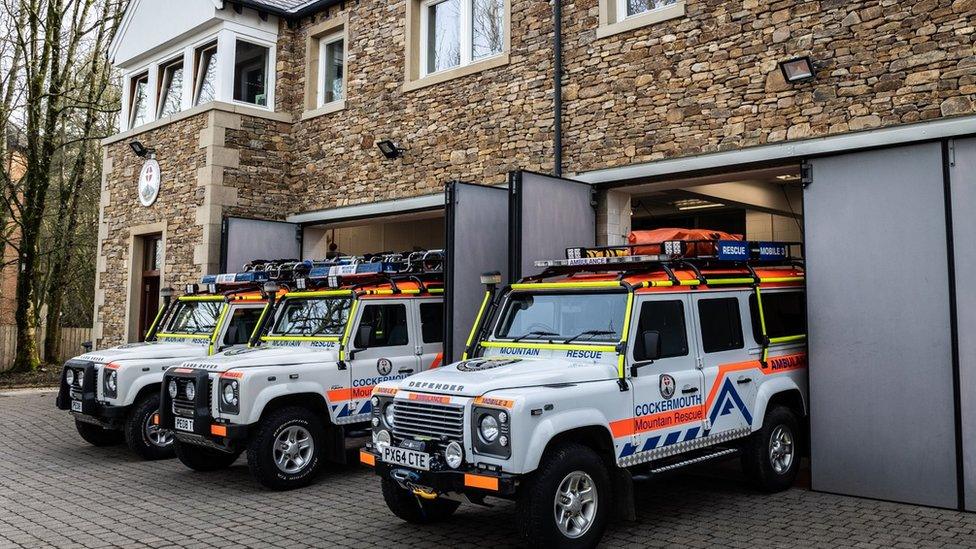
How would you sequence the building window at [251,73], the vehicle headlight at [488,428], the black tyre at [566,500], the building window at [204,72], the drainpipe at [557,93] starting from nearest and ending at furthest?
the black tyre at [566,500] → the vehicle headlight at [488,428] → the drainpipe at [557,93] → the building window at [251,73] → the building window at [204,72]

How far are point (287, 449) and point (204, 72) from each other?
33.6 ft

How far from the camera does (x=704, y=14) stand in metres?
9.56

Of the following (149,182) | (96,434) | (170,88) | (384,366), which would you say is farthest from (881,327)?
(170,88)

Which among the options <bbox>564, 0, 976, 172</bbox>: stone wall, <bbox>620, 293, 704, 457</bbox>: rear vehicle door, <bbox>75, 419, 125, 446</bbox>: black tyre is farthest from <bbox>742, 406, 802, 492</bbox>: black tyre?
<bbox>75, 419, 125, 446</bbox>: black tyre

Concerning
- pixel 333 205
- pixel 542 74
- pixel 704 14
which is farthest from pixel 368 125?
pixel 704 14

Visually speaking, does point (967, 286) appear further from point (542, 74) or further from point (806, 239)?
point (542, 74)

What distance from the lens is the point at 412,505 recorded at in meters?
6.43

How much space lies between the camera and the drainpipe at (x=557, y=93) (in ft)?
35.7

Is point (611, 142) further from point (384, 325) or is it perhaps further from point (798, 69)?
point (384, 325)

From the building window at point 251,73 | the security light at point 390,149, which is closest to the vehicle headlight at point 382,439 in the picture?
the security light at point 390,149

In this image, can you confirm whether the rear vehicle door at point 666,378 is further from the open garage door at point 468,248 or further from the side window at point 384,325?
the side window at point 384,325

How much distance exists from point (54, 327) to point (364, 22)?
1333cm

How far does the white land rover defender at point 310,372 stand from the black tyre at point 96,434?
246 cm

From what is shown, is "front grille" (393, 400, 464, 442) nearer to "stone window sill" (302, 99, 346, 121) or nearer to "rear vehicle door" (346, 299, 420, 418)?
"rear vehicle door" (346, 299, 420, 418)
